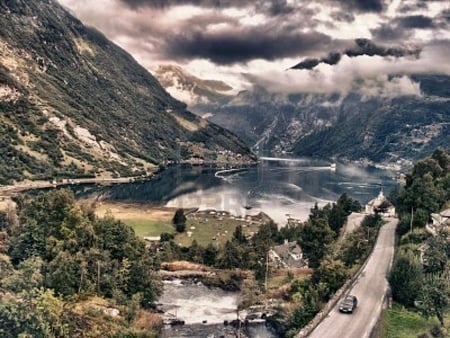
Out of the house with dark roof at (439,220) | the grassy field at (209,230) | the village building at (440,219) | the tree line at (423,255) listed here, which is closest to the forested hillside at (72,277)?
the tree line at (423,255)

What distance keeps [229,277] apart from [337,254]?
72.1 ft

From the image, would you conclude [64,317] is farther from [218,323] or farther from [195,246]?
[195,246]

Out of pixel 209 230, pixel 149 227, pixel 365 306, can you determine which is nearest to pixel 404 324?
pixel 365 306

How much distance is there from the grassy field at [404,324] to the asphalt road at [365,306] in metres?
1.00

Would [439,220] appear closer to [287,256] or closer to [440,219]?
[440,219]

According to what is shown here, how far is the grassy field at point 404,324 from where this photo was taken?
40.4 meters

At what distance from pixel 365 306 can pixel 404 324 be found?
4414 mm

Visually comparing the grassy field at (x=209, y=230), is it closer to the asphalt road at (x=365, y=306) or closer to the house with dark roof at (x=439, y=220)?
the asphalt road at (x=365, y=306)

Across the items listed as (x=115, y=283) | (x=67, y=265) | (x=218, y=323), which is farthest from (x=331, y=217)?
(x=67, y=265)

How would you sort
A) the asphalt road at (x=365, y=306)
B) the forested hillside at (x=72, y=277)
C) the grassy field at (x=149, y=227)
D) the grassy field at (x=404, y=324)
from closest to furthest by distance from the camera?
the asphalt road at (x=365, y=306) < the grassy field at (x=404, y=324) < the forested hillside at (x=72, y=277) < the grassy field at (x=149, y=227)

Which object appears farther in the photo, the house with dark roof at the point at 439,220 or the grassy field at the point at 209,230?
the grassy field at the point at 209,230

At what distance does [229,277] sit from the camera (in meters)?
84.9

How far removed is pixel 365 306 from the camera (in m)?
45.8

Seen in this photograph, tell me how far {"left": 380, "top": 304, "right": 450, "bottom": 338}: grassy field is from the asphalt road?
39.2 inches
